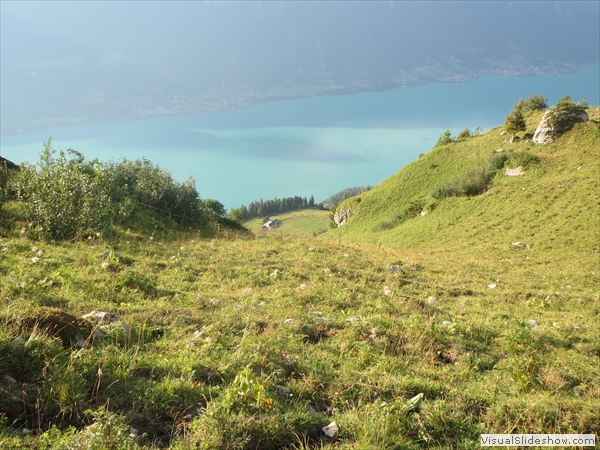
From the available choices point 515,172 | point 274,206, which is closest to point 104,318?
point 515,172

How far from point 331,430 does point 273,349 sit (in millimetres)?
1825

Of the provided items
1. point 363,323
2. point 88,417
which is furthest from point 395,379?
point 88,417

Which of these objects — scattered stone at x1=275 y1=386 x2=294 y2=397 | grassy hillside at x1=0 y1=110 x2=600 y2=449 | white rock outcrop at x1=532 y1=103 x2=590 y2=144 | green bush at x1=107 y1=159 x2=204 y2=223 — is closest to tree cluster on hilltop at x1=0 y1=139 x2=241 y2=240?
grassy hillside at x1=0 y1=110 x2=600 y2=449

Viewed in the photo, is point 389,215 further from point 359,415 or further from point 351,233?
point 359,415

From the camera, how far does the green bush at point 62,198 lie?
38.3ft

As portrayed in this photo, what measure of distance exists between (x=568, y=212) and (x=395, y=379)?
79.6 feet

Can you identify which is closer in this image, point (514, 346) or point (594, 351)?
point (514, 346)

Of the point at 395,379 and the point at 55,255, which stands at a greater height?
the point at 55,255

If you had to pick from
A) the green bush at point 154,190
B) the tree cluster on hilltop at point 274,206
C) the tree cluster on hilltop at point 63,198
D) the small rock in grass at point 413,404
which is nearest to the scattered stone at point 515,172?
the green bush at point 154,190

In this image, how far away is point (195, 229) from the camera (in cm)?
1941

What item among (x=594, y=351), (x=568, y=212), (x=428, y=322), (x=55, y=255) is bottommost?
(x=594, y=351)

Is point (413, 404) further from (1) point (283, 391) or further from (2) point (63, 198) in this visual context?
(2) point (63, 198)

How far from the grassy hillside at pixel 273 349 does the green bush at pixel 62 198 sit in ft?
2.25

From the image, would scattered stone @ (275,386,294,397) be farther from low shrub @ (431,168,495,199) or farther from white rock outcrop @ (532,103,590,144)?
white rock outcrop @ (532,103,590,144)
